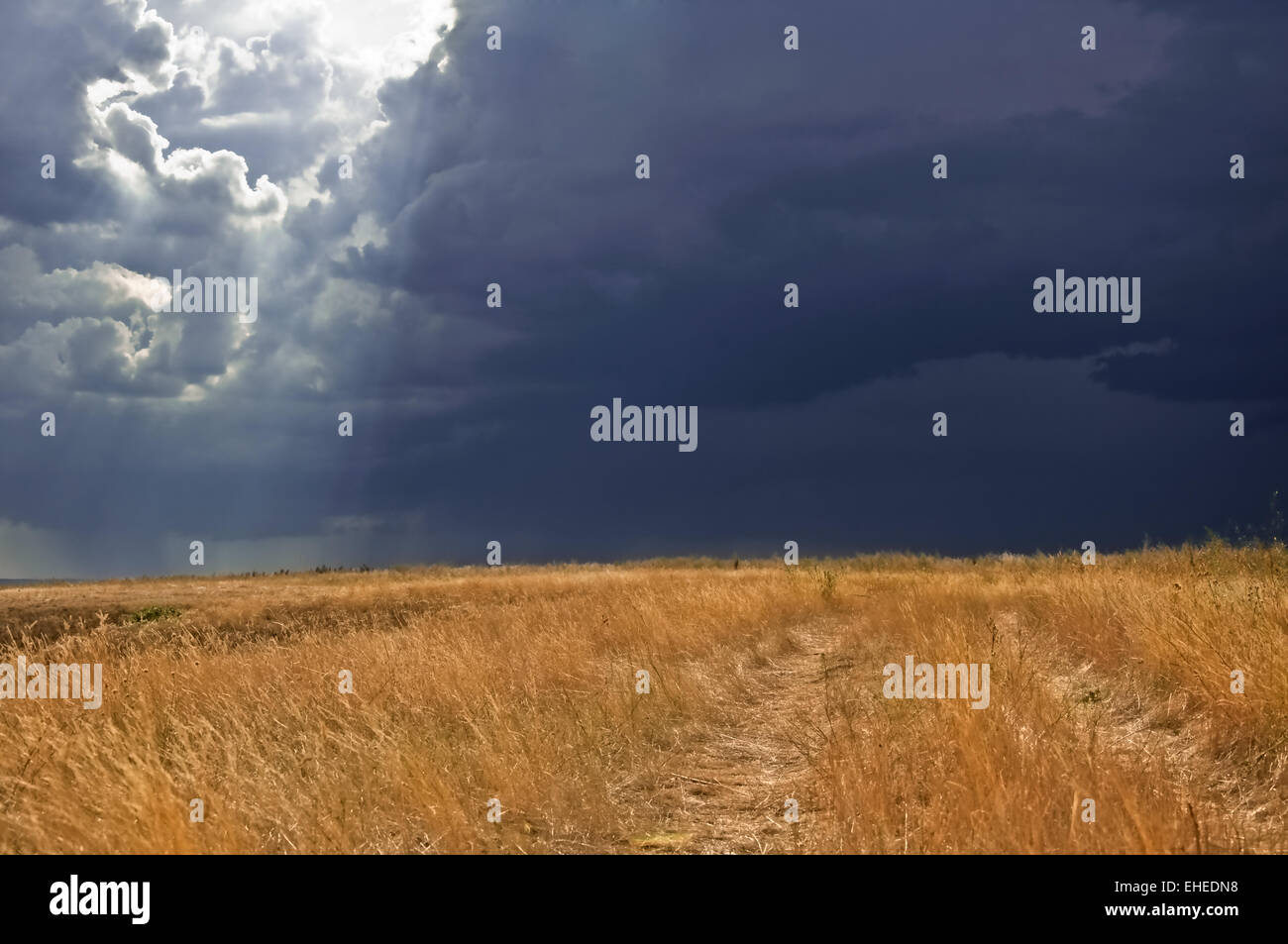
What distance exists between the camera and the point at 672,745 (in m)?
8.12

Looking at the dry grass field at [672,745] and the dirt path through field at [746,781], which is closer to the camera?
the dry grass field at [672,745]

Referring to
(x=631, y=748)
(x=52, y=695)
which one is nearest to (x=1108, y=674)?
(x=631, y=748)

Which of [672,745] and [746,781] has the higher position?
[672,745]

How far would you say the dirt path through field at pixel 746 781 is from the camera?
5641mm

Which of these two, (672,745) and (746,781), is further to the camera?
(672,745)

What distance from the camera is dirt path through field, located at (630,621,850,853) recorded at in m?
5.64

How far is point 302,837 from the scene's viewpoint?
518 centimetres

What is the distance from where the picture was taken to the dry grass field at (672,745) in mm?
5137

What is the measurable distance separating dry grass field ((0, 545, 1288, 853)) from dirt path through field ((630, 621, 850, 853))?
31 mm

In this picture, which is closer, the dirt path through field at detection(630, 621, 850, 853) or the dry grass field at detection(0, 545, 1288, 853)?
the dry grass field at detection(0, 545, 1288, 853)

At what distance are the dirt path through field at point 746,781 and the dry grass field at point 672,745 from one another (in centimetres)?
3

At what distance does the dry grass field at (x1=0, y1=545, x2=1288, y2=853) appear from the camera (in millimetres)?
5137

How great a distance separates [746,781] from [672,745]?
1.23 meters
